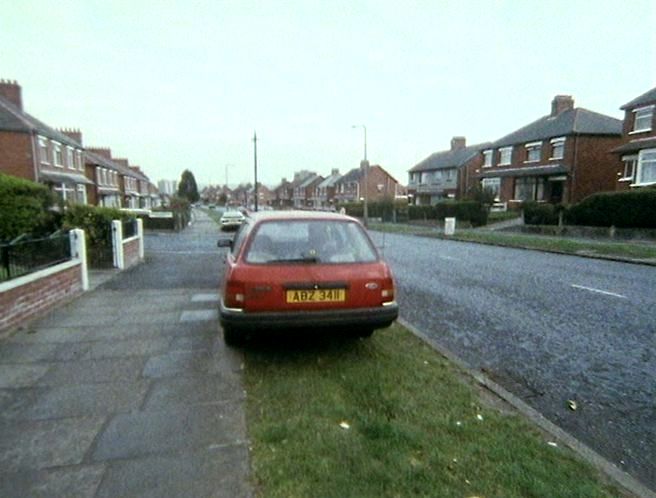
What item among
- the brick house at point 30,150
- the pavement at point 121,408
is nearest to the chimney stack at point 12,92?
the brick house at point 30,150

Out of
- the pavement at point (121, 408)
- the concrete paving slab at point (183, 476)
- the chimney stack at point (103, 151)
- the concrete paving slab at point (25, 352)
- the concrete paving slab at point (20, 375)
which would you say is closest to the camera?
the concrete paving slab at point (183, 476)

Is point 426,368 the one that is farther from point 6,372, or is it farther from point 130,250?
point 130,250

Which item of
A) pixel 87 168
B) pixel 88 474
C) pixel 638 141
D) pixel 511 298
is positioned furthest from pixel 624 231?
pixel 87 168

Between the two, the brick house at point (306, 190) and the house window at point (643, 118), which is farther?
the brick house at point (306, 190)

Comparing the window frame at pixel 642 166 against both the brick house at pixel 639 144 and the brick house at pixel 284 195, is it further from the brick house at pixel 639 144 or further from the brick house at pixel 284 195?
the brick house at pixel 284 195

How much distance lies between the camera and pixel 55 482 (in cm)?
239

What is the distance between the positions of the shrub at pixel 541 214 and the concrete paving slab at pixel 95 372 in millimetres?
25077

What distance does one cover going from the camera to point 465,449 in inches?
107

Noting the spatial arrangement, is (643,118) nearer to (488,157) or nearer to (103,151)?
(488,157)

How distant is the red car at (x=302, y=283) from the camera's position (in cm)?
388

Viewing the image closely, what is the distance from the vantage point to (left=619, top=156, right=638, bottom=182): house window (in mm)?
25984

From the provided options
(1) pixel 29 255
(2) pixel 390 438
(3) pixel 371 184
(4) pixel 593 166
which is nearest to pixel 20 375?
(1) pixel 29 255

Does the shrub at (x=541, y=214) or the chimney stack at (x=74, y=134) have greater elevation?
the chimney stack at (x=74, y=134)

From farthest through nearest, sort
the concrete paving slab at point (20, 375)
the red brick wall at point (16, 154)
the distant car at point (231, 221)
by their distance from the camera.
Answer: the distant car at point (231, 221)
the red brick wall at point (16, 154)
the concrete paving slab at point (20, 375)
